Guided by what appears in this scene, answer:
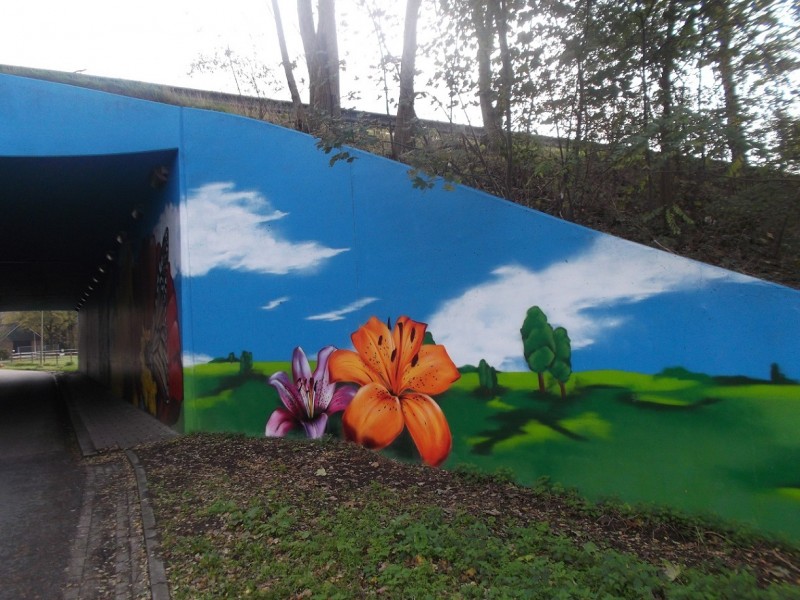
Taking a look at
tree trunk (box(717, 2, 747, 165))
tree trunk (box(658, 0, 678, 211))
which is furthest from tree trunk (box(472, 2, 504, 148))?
tree trunk (box(717, 2, 747, 165))

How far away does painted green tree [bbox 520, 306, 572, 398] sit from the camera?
5.46m

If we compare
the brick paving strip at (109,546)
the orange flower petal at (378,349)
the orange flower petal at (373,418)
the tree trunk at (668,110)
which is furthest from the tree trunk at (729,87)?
the brick paving strip at (109,546)

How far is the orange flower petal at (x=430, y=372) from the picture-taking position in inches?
247

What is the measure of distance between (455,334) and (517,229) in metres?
1.24

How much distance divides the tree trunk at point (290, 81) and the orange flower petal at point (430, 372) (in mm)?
3910

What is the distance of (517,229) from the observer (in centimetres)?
584

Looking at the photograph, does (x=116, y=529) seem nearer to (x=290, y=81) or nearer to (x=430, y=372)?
(x=430, y=372)

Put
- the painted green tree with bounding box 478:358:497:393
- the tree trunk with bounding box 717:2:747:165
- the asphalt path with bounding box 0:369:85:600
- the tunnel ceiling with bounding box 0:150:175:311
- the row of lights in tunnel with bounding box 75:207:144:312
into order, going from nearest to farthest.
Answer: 1. the asphalt path with bounding box 0:369:85:600
2. the tree trunk with bounding box 717:2:747:165
3. the painted green tree with bounding box 478:358:497:393
4. the tunnel ceiling with bounding box 0:150:175:311
5. the row of lights in tunnel with bounding box 75:207:144:312

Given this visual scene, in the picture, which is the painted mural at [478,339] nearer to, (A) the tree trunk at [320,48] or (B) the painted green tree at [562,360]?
(B) the painted green tree at [562,360]

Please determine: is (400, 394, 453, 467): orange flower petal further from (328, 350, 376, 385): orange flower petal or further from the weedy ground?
(328, 350, 376, 385): orange flower petal

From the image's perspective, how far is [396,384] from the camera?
6664mm

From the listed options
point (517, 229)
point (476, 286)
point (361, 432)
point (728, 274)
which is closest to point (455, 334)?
point (476, 286)

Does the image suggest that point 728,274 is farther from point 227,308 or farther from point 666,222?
point 227,308

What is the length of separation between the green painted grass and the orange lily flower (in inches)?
6.9
